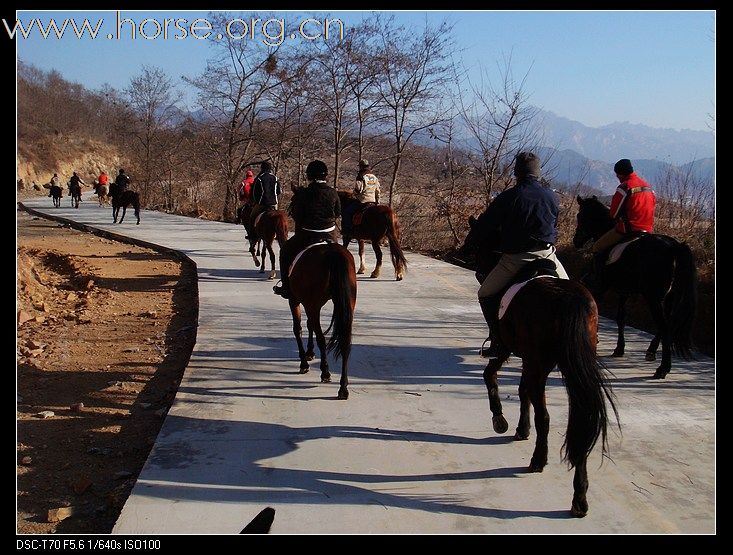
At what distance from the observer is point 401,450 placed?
552 centimetres

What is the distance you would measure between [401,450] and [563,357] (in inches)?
63.5

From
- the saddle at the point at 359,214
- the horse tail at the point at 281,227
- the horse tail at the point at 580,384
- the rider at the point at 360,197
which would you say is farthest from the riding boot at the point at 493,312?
the horse tail at the point at 281,227

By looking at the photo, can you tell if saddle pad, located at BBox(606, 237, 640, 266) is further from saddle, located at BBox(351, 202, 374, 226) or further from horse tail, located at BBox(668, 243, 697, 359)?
saddle, located at BBox(351, 202, 374, 226)

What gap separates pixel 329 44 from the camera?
2548 centimetres

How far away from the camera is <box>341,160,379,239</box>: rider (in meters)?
13.5

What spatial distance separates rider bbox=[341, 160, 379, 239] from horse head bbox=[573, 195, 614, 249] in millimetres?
5388

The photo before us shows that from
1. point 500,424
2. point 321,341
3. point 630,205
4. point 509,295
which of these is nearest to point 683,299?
point 630,205

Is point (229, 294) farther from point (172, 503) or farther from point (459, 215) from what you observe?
point (459, 215)

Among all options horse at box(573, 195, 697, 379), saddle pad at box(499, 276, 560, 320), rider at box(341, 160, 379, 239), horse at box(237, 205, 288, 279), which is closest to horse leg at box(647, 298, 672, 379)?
horse at box(573, 195, 697, 379)

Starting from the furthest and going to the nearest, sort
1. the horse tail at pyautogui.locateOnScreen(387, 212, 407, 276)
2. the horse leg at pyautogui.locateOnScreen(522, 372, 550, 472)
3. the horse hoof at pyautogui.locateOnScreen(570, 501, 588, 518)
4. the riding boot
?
the horse tail at pyautogui.locateOnScreen(387, 212, 407, 276) → the riding boot → the horse leg at pyautogui.locateOnScreen(522, 372, 550, 472) → the horse hoof at pyautogui.locateOnScreen(570, 501, 588, 518)

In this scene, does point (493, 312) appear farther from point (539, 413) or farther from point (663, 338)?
point (663, 338)

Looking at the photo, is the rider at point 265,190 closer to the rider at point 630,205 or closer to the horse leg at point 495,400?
the rider at point 630,205

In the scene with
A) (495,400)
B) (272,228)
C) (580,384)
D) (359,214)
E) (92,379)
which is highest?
(359,214)

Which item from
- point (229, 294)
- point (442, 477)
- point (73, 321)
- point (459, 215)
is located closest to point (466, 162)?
point (459, 215)
